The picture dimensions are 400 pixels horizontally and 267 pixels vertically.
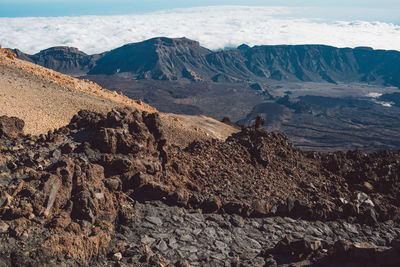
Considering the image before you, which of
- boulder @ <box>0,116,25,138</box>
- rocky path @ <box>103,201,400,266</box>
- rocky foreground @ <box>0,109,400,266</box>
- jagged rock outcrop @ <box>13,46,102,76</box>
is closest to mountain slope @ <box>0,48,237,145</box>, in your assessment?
boulder @ <box>0,116,25,138</box>

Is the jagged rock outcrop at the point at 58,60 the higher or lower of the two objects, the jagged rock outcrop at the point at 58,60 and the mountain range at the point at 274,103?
the higher

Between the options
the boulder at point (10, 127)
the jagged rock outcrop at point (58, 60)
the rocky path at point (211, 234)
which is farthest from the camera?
the jagged rock outcrop at point (58, 60)

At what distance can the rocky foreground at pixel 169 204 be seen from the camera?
6352 millimetres

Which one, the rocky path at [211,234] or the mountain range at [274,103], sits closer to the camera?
the rocky path at [211,234]

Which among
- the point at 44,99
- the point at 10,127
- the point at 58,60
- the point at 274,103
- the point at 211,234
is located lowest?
the point at 274,103

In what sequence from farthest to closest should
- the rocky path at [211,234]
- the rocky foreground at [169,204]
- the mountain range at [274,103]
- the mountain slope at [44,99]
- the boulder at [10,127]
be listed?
the mountain range at [274,103], the mountain slope at [44,99], the boulder at [10,127], the rocky path at [211,234], the rocky foreground at [169,204]

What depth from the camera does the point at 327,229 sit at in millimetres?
9742

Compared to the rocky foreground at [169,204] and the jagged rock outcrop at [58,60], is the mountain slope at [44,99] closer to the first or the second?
the rocky foreground at [169,204]

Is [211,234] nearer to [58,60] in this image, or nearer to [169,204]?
[169,204]

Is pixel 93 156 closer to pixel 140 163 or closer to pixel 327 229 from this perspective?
pixel 140 163

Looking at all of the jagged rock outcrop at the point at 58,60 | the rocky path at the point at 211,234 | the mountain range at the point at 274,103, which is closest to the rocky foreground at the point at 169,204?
the rocky path at the point at 211,234

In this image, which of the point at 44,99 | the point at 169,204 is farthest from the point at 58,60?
the point at 169,204

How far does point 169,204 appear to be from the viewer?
8672 millimetres

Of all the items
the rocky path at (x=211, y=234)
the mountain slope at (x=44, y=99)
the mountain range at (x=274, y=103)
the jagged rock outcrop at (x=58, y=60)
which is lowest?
the mountain range at (x=274, y=103)
